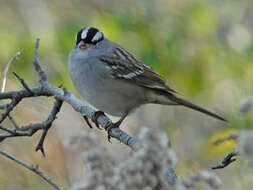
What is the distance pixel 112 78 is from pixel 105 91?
0.45ft

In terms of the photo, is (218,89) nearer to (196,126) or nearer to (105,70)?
(196,126)

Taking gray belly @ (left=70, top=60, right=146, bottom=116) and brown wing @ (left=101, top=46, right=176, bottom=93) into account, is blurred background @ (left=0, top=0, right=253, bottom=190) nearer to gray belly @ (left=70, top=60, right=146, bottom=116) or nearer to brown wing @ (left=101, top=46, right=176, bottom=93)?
brown wing @ (left=101, top=46, right=176, bottom=93)

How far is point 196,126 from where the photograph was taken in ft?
13.6

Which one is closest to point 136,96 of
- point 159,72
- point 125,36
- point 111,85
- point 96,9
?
point 111,85

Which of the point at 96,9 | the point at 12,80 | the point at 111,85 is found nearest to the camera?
the point at 111,85

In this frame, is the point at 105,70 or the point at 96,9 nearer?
the point at 105,70

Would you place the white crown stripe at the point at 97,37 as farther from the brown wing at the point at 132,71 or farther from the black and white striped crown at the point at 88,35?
the brown wing at the point at 132,71

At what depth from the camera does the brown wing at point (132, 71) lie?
10.2 feet

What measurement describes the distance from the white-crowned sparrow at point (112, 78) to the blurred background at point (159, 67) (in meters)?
0.19

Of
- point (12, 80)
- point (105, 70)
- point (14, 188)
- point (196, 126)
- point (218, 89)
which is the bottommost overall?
point (14, 188)

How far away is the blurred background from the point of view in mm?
3455

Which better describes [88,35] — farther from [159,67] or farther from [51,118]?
[51,118]

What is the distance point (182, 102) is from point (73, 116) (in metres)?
1.17

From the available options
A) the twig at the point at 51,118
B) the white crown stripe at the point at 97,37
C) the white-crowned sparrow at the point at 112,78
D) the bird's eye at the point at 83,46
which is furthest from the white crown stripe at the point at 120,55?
the twig at the point at 51,118
